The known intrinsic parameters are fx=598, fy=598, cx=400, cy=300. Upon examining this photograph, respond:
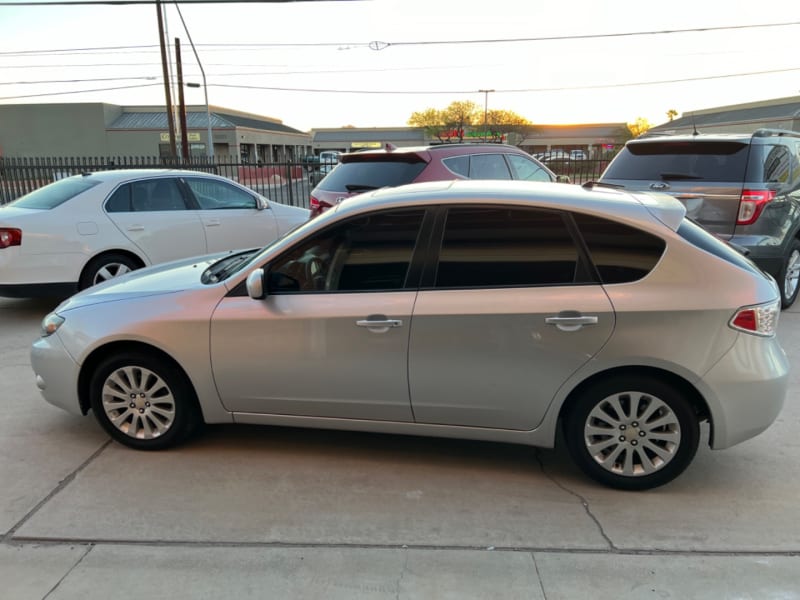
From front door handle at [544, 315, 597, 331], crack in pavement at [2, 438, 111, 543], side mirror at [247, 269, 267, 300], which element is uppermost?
side mirror at [247, 269, 267, 300]

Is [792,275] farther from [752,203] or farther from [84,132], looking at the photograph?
[84,132]

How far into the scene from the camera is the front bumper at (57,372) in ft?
12.3

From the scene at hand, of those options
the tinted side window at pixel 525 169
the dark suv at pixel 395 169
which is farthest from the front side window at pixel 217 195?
the tinted side window at pixel 525 169

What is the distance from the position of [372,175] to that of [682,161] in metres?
3.37

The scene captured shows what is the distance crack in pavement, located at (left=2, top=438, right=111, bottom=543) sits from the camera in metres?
3.01

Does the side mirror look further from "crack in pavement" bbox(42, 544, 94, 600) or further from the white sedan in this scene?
the white sedan

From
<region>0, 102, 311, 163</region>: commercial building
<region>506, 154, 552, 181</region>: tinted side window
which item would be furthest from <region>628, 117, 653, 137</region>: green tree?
<region>506, 154, 552, 181</region>: tinted side window

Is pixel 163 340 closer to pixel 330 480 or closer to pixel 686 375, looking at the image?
pixel 330 480

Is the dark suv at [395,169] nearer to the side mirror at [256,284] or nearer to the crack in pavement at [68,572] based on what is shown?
the side mirror at [256,284]

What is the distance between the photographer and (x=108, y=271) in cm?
677

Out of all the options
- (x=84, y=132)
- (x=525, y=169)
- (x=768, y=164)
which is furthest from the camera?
(x=84, y=132)

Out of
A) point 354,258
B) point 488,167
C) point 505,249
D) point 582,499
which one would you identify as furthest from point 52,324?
point 488,167

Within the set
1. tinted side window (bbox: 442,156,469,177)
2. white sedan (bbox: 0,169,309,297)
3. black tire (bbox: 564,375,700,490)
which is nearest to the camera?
black tire (bbox: 564,375,700,490)

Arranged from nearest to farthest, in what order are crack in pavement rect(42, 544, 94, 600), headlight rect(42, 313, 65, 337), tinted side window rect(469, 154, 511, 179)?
crack in pavement rect(42, 544, 94, 600) < headlight rect(42, 313, 65, 337) < tinted side window rect(469, 154, 511, 179)
